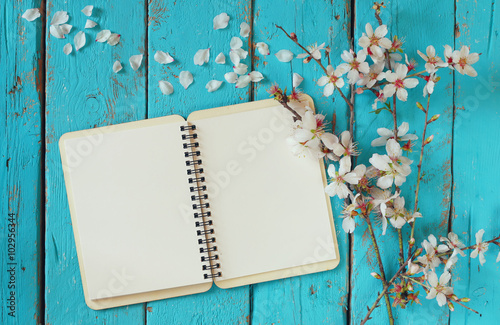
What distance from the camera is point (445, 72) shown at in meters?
0.70

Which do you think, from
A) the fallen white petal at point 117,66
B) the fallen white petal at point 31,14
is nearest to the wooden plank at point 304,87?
the fallen white petal at point 117,66

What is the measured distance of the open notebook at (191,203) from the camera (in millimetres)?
672

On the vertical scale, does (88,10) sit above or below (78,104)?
above

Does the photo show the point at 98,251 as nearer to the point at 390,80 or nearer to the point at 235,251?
the point at 235,251

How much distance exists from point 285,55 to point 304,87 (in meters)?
0.06

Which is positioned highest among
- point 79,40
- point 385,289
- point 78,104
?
point 79,40

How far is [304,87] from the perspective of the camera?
69 centimetres

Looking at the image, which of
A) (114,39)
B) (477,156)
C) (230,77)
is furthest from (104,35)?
(477,156)

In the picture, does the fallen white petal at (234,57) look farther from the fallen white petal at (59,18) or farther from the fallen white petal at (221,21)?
the fallen white petal at (59,18)

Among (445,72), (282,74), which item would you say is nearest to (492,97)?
(445,72)

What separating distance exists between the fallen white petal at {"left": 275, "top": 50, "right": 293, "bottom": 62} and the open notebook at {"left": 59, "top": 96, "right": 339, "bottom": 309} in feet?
0.26

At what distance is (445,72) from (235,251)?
0.48 metres

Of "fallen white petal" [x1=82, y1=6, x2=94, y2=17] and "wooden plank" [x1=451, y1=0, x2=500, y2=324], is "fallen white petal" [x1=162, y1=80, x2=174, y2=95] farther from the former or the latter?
"wooden plank" [x1=451, y1=0, x2=500, y2=324]

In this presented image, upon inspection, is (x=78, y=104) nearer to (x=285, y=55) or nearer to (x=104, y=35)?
(x=104, y=35)
